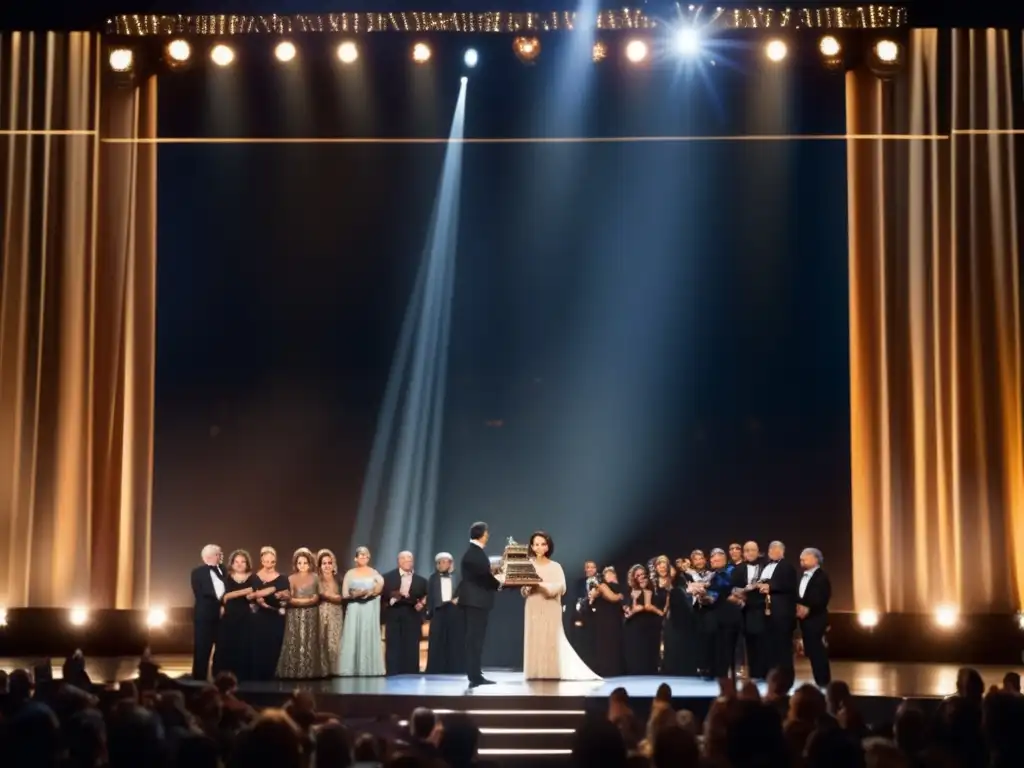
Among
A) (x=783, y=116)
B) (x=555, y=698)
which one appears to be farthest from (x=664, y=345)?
(x=555, y=698)

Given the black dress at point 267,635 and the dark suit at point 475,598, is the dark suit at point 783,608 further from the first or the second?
the black dress at point 267,635

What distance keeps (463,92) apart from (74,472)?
5367 millimetres

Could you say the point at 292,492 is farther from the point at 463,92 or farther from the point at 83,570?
the point at 463,92

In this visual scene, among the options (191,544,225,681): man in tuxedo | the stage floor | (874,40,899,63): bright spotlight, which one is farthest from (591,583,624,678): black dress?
(874,40,899,63): bright spotlight

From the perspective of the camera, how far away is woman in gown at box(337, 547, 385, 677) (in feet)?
36.9

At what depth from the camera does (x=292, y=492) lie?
14.5 m

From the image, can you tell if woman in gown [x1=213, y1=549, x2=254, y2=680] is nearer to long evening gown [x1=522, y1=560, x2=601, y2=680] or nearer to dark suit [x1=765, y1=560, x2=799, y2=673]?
long evening gown [x1=522, y1=560, x2=601, y2=680]

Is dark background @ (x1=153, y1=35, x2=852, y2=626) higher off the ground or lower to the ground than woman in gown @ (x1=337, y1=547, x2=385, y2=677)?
higher

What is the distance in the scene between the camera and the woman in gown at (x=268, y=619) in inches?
441

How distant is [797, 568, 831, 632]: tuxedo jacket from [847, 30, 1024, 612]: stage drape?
8.81 ft

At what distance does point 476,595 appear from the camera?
10.4m

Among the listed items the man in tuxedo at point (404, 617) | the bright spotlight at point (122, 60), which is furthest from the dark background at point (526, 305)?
the man in tuxedo at point (404, 617)

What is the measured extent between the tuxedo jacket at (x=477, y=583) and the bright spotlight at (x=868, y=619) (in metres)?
4.59

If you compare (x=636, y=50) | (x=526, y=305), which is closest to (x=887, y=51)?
(x=636, y=50)
